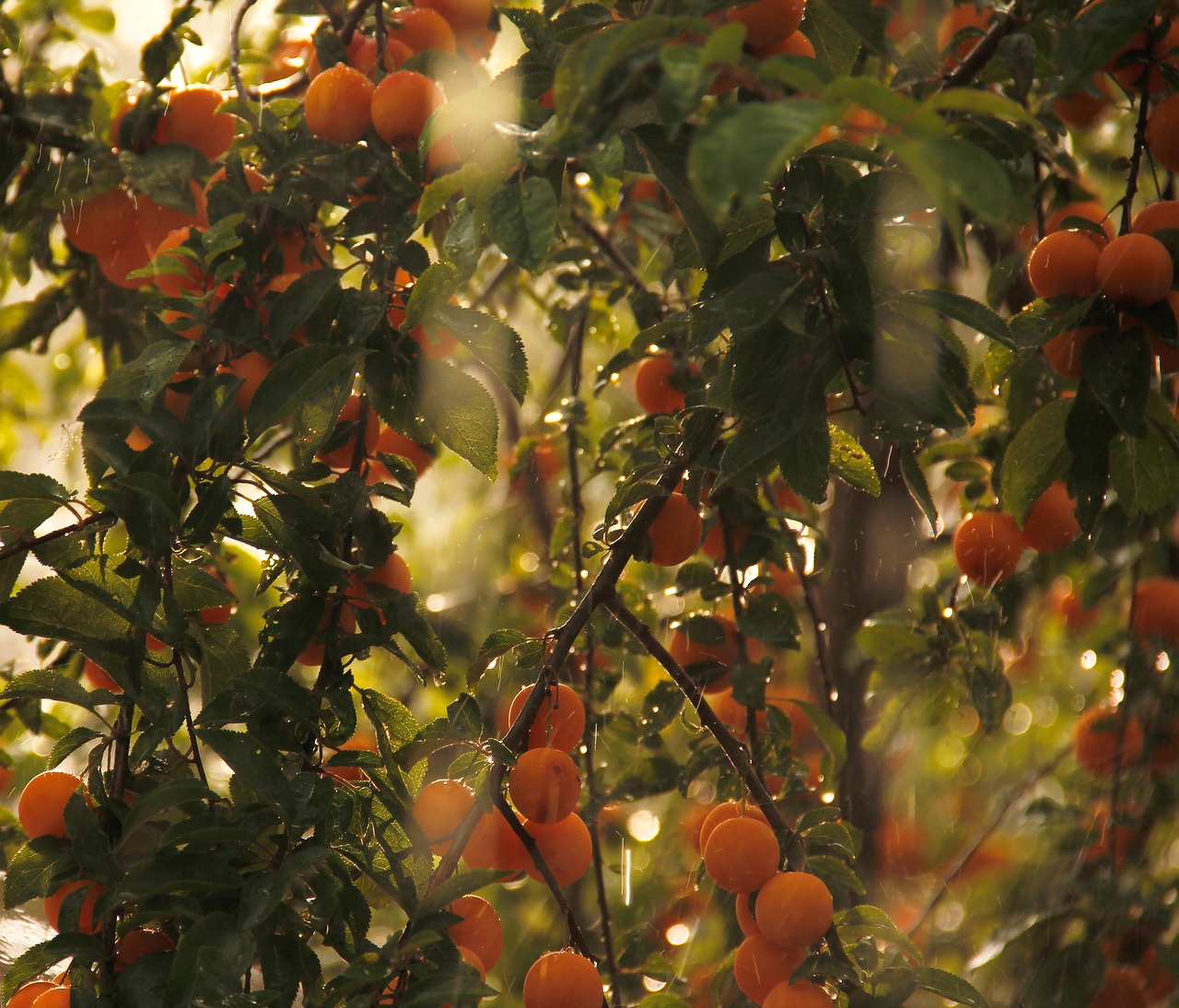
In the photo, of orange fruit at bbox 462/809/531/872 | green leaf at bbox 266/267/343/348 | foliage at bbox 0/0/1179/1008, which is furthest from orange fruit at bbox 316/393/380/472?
orange fruit at bbox 462/809/531/872

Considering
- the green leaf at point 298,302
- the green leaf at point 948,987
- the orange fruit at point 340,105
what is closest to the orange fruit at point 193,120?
the orange fruit at point 340,105

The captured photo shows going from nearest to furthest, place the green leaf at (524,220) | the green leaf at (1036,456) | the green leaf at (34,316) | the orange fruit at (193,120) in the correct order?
the green leaf at (524,220), the green leaf at (1036,456), the orange fruit at (193,120), the green leaf at (34,316)

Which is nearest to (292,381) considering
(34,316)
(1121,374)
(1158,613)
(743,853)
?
Answer: (743,853)

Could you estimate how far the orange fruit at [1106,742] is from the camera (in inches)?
59.2

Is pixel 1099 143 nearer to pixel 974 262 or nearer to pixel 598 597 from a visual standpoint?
pixel 974 262

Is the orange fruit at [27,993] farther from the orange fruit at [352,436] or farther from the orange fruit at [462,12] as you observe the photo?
the orange fruit at [462,12]

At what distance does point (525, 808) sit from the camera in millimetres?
916

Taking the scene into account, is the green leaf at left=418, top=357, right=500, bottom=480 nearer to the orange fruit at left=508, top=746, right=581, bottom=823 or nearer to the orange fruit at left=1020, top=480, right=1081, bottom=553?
the orange fruit at left=508, top=746, right=581, bottom=823

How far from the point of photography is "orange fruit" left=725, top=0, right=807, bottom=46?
81 centimetres

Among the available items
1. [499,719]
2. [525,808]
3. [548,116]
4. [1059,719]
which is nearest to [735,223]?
[548,116]

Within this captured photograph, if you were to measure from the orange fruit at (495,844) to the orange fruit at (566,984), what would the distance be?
0.09 m

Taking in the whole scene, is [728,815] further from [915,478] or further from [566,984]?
[915,478]

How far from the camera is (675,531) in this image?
1107mm

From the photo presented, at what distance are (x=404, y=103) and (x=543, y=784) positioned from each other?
605 mm
